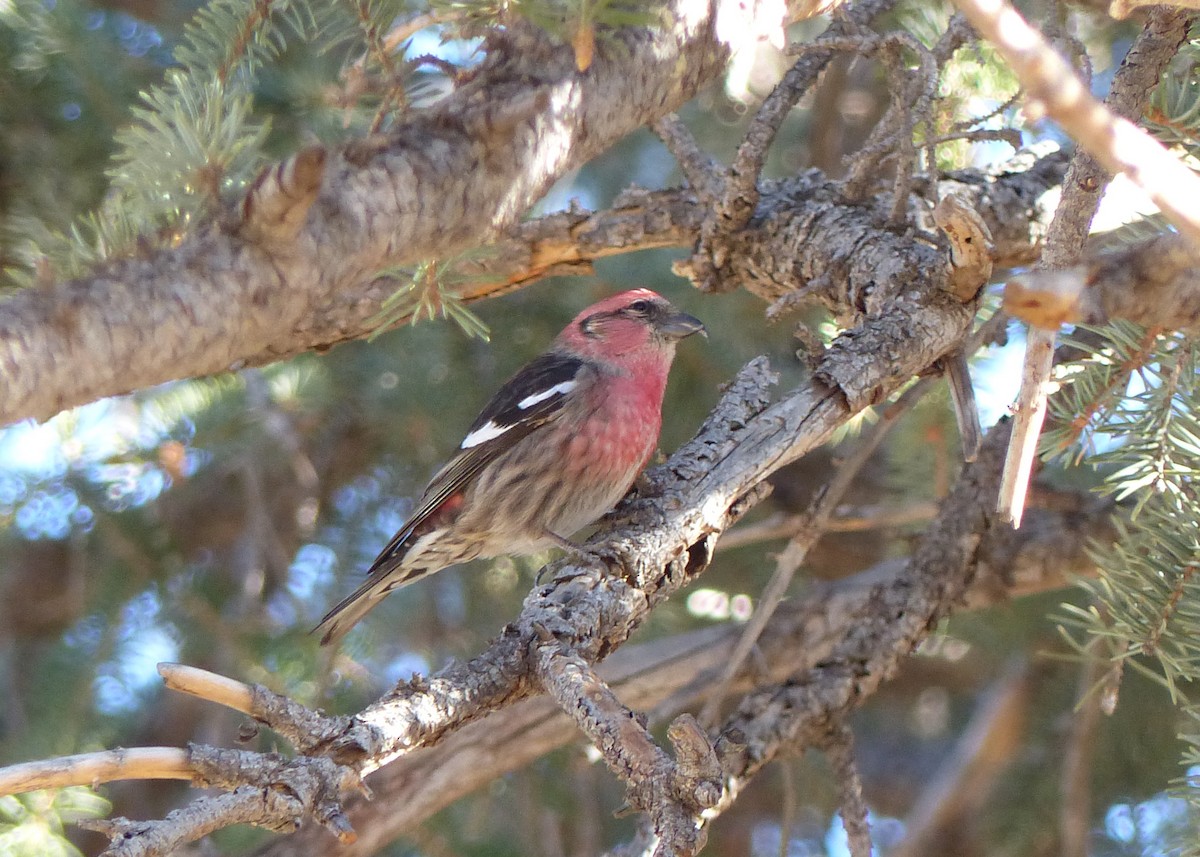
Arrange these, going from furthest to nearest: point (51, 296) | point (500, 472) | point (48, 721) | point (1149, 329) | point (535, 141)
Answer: point (500, 472), point (48, 721), point (1149, 329), point (535, 141), point (51, 296)

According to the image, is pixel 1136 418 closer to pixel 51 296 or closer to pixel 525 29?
pixel 525 29

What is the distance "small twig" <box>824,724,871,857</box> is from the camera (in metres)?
2.84

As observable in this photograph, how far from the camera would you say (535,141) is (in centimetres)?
157

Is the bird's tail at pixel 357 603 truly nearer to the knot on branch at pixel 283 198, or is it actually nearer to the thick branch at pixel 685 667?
the thick branch at pixel 685 667

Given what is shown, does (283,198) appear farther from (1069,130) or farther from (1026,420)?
(1026,420)

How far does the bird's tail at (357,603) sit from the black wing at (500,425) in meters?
0.15

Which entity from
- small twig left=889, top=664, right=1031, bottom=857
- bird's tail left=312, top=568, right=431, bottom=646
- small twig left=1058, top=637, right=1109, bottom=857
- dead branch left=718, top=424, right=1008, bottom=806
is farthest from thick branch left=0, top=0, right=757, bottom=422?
small twig left=889, top=664, right=1031, bottom=857

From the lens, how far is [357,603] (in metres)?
3.68

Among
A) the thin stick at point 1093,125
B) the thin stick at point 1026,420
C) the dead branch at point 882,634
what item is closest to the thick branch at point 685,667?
the dead branch at point 882,634

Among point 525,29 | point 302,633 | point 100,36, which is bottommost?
point 302,633

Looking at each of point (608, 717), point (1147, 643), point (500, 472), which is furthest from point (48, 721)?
point (1147, 643)

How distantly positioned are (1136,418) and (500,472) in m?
2.18

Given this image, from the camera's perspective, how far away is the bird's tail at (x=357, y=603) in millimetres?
3613

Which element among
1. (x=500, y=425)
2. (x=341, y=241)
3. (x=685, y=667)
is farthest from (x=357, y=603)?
(x=341, y=241)
